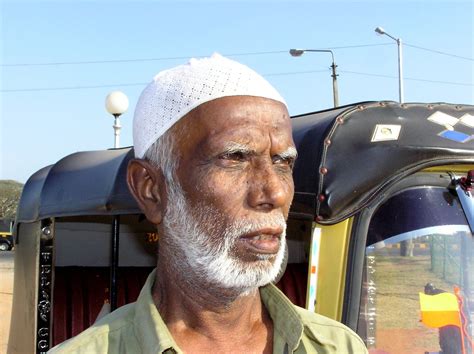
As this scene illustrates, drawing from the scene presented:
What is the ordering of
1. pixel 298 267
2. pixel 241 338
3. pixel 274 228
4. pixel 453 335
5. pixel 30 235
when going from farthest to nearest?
pixel 298 267 < pixel 30 235 < pixel 453 335 < pixel 241 338 < pixel 274 228

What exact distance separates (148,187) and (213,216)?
0.87 ft

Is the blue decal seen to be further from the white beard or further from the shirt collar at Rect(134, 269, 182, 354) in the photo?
the shirt collar at Rect(134, 269, 182, 354)

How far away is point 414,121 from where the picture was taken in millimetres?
2637

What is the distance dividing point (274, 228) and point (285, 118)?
0.34 m

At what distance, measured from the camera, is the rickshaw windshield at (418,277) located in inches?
98.6

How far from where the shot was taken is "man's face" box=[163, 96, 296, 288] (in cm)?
171

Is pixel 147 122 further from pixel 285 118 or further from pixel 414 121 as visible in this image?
pixel 414 121

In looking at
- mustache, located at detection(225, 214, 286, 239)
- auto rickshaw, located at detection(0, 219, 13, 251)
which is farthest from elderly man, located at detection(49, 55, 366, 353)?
auto rickshaw, located at detection(0, 219, 13, 251)

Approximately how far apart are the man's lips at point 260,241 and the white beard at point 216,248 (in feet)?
0.04

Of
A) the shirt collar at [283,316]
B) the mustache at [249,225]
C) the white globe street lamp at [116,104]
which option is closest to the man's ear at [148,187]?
the mustache at [249,225]

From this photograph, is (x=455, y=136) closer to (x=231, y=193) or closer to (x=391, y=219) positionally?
(x=391, y=219)

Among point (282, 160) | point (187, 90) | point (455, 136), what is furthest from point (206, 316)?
point (455, 136)

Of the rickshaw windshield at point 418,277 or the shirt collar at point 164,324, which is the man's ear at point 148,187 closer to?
the shirt collar at point 164,324

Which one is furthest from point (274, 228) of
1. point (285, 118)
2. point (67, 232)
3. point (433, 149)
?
point (67, 232)
